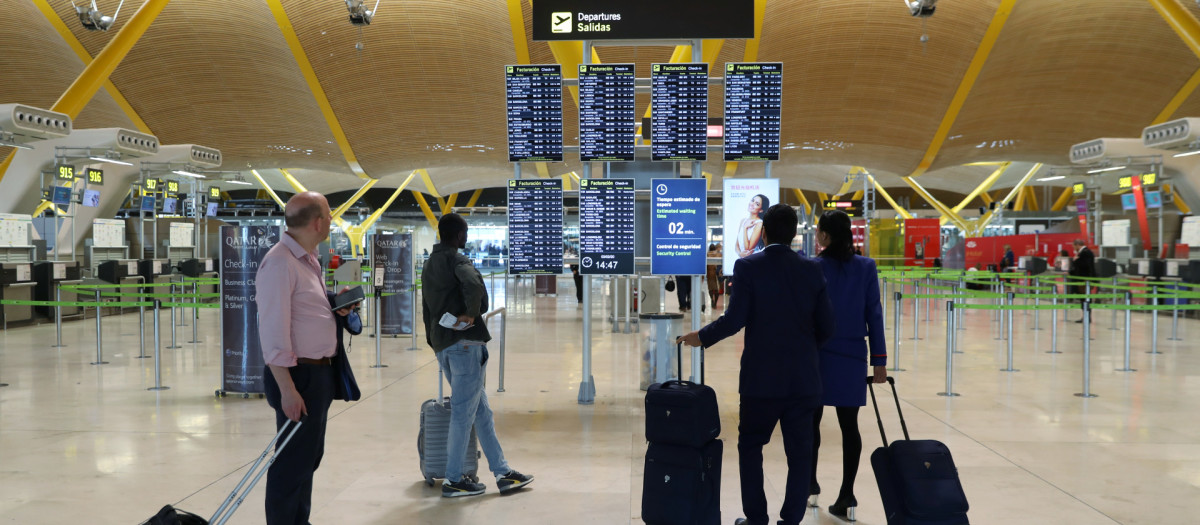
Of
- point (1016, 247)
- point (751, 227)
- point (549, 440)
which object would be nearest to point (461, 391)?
point (549, 440)

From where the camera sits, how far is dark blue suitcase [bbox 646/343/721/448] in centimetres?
369

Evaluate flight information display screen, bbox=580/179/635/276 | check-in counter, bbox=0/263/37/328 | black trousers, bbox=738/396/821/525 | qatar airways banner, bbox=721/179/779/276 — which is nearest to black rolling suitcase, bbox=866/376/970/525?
black trousers, bbox=738/396/821/525

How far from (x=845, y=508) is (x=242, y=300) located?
5951 millimetres

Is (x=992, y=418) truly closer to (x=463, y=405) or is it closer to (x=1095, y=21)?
(x=463, y=405)

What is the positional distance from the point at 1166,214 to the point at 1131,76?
13.0 feet

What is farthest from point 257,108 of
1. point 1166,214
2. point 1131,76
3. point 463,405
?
point 1166,214

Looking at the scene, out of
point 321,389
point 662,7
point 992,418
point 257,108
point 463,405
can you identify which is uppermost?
point 257,108

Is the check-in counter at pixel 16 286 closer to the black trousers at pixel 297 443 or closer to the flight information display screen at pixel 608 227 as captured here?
the flight information display screen at pixel 608 227

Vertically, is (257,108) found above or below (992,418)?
above

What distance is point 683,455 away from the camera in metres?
3.75

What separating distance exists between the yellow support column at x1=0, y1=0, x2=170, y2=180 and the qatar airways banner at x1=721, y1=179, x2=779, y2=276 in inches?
605

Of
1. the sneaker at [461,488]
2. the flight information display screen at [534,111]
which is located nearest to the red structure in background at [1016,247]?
the flight information display screen at [534,111]

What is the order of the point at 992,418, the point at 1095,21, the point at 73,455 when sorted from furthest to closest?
1. the point at 1095,21
2. the point at 992,418
3. the point at 73,455

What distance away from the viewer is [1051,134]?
78.0 feet
